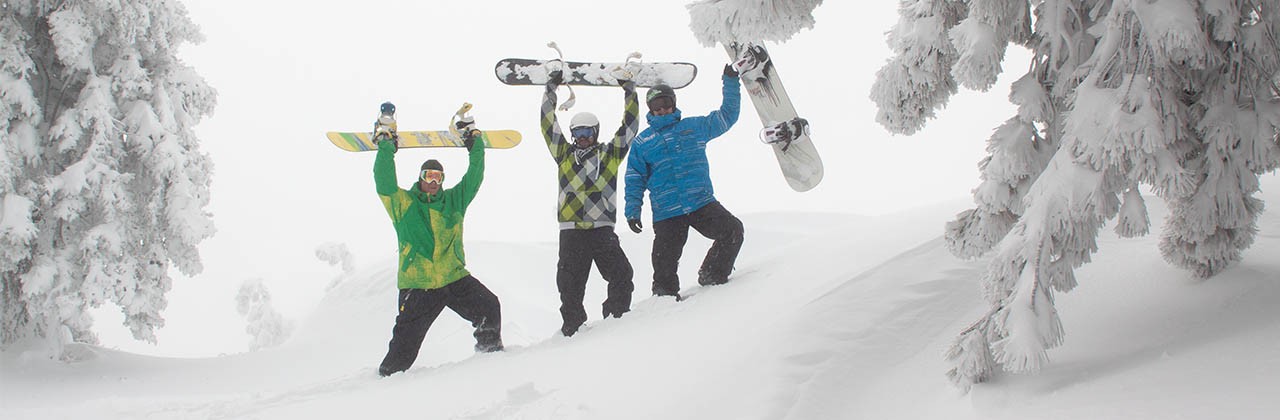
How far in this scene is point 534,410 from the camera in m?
4.31

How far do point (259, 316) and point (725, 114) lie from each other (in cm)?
1606

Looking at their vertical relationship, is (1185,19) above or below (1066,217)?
above

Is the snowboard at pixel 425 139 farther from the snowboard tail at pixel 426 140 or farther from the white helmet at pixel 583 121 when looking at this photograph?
the white helmet at pixel 583 121

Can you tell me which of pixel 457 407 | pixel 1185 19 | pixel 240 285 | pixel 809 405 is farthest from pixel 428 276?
pixel 240 285

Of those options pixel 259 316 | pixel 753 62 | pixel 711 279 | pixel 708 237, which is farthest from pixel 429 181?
pixel 259 316

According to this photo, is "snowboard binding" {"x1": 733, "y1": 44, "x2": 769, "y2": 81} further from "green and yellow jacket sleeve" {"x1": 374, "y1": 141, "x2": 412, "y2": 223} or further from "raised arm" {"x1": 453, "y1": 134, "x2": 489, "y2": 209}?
"green and yellow jacket sleeve" {"x1": 374, "y1": 141, "x2": 412, "y2": 223}

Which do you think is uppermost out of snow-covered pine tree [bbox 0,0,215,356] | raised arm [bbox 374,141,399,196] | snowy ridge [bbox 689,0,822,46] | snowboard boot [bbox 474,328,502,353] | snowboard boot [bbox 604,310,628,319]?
snow-covered pine tree [bbox 0,0,215,356]

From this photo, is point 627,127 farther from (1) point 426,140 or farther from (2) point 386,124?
(1) point 426,140

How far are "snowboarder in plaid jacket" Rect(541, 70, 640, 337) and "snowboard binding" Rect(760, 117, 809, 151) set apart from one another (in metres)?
1.20

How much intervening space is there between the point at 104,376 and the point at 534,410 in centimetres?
686

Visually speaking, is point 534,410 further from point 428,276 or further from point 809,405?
point 428,276

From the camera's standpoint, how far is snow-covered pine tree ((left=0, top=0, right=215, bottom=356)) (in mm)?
9008

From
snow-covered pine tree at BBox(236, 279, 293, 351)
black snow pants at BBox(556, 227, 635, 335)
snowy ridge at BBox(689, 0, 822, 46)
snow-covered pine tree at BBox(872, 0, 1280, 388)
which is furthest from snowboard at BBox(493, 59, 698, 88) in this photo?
snow-covered pine tree at BBox(236, 279, 293, 351)

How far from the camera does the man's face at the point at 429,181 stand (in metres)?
6.67
